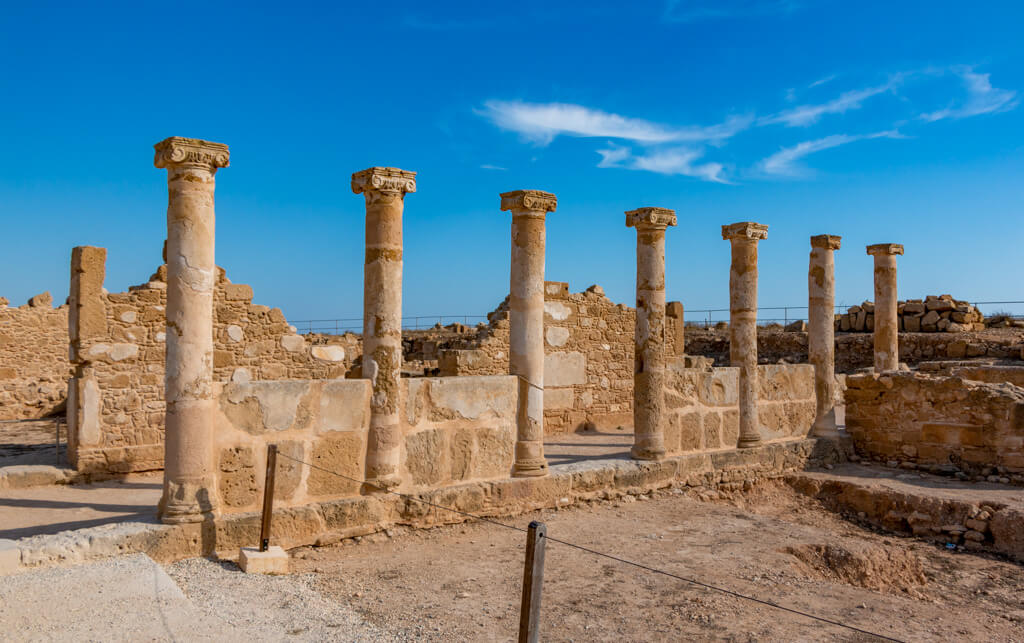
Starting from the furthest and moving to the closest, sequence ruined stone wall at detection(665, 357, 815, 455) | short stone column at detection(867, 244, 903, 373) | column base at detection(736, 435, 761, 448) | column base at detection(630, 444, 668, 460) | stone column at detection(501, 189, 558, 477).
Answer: short stone column at detection(867, 244, 903, 373)
column base at detection(736, 435, 761, 448)
ruined stone wall at detection(665, 357, 815, 455)
column base at detection(630, 444, 668, 460)
stone column at detection(501, 189, 558, 477)

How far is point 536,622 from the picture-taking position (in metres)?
3.69

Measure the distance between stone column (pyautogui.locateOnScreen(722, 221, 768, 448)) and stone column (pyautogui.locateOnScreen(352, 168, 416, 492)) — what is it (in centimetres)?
537

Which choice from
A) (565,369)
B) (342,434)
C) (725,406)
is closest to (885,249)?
(725,406)

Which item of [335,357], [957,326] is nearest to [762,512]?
[335,357]

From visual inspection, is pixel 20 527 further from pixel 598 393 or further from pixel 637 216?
pixel 598 393

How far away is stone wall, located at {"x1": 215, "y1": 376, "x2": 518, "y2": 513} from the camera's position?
22.5 ft

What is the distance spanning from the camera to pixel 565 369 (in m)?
13.5

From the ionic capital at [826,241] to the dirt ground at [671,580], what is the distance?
492cm

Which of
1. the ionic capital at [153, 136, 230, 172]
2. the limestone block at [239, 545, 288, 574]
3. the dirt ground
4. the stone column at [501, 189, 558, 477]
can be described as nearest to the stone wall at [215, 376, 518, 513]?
the stone column at [501, 189, 558, 477]

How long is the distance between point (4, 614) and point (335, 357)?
748cm

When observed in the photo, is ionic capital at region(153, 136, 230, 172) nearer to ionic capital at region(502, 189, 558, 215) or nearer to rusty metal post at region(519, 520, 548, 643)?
ionic capital at region(502, 189, 558, 215)

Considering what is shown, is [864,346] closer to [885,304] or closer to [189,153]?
[885,304]

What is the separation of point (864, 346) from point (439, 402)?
58.8 feet

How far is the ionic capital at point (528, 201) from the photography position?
8750mm
